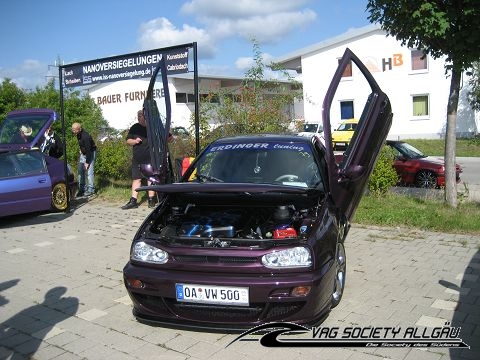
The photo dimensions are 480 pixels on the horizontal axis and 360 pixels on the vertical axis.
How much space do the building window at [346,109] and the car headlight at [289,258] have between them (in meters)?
29.8

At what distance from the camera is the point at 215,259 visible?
3.71 meters

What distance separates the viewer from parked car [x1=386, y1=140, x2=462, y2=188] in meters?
12.2

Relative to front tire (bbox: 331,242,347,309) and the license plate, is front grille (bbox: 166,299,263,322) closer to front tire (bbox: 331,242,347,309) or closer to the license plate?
the license plate

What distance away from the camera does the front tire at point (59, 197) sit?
9.52 meters

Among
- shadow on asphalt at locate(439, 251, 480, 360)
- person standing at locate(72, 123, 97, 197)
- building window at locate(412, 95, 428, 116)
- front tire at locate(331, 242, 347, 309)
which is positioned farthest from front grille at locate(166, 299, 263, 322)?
building window at locate(412, 95, 428, 116)

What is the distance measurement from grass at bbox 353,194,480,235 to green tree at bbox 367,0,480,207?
4.70 ft

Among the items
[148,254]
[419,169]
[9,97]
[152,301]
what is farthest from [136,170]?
[9,97]

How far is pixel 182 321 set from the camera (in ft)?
12.3

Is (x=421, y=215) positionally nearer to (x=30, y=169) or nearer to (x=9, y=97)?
(x=30, y=169)

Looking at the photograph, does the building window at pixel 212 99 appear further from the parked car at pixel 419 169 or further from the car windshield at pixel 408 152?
the car windshield at pixel 408 152

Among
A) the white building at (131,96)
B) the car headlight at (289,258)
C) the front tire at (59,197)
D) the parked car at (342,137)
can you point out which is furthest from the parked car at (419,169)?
the white building at (131,96)

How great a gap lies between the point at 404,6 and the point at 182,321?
5841 millimetres

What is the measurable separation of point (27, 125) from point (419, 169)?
377 inches

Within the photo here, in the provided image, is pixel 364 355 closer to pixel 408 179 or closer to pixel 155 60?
pixel 155 60
